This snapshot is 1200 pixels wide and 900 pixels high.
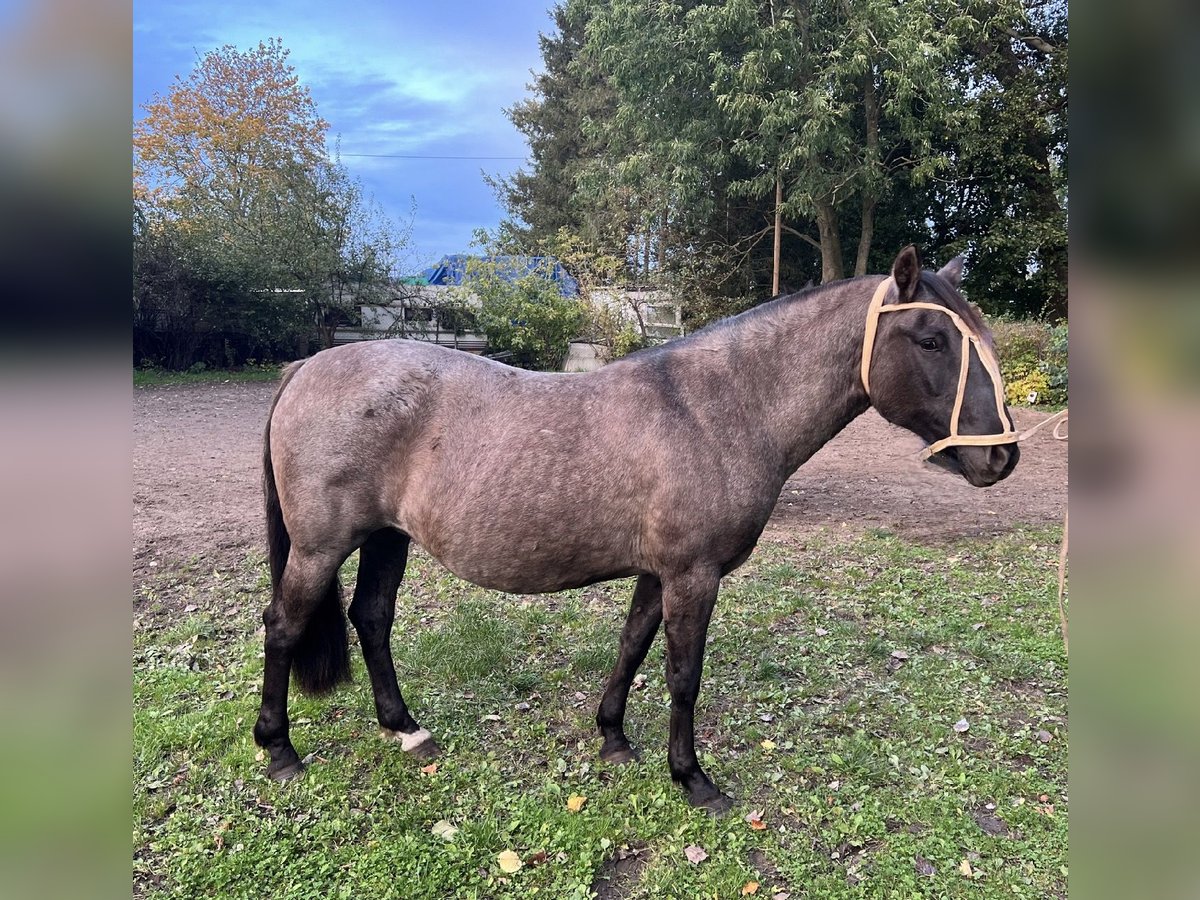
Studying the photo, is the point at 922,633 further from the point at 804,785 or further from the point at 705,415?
the point at 705,415

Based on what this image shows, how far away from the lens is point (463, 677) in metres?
3.94

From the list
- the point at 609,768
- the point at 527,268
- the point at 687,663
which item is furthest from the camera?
the point at 527,268

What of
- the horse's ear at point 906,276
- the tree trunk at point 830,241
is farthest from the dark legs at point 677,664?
the tree trunk at point 830,241

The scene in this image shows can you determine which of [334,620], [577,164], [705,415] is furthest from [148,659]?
[577,164]

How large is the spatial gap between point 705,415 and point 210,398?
14034mm

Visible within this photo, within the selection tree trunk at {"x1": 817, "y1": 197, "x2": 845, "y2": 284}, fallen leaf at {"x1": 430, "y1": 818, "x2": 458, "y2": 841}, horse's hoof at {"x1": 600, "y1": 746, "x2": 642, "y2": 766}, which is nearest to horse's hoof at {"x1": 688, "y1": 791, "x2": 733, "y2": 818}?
horse's hoof at {"x1": 600, "y1": 746, "x2": 642, "y2": 766}

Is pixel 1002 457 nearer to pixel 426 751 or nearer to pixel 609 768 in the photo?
pixel 609 768

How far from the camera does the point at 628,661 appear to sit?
3.25 metres

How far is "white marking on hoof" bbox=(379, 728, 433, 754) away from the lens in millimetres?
3262

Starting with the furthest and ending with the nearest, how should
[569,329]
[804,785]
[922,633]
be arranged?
[569,329] < [922,633] < [804,785]

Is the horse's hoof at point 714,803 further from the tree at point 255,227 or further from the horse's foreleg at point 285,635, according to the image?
the tree at point 255,227

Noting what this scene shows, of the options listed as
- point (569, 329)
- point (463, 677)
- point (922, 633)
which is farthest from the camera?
point (569, 329)

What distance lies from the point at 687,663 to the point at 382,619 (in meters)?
1.54

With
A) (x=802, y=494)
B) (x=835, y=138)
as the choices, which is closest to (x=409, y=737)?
(x=802, y=494)
